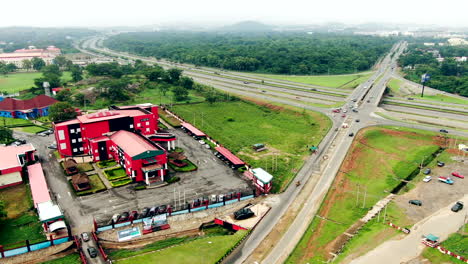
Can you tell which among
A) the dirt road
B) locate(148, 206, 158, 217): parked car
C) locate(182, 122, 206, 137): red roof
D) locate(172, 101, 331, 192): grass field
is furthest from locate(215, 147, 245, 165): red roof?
the dirt road

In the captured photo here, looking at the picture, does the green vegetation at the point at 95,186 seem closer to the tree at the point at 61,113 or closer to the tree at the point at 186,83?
the tree at the point at 61,113

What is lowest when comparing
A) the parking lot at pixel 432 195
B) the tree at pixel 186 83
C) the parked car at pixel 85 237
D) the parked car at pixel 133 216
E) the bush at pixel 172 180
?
the parking lot at pixel 432 195

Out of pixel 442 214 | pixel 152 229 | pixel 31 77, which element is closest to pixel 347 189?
pixel 442 214

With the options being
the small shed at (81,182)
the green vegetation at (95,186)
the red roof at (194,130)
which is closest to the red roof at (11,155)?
the small shed at (81,182)

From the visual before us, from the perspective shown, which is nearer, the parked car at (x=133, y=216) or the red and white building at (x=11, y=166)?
the parked car at (x=133, y=216)

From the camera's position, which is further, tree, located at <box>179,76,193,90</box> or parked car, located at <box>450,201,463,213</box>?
tree, located at <box>179,76,193,90</box>

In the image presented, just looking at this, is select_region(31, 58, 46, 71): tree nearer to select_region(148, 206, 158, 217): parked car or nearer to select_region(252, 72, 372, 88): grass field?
select_region(252, 72, 372, 88): grass field

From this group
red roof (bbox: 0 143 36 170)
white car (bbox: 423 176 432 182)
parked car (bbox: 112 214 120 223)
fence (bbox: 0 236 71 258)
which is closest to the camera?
fence (bbox: 0 236 71 258)
